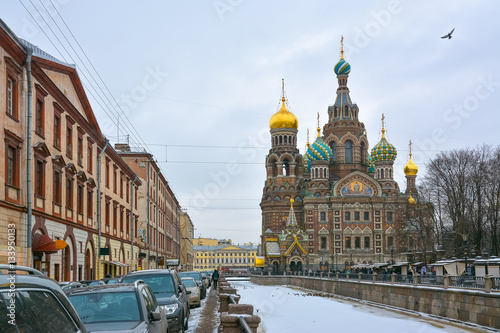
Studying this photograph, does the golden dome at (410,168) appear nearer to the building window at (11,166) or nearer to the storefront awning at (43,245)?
the storefront awning at (43,245)

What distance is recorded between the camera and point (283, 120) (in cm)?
10144

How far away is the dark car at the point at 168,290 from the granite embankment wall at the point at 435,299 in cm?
1165

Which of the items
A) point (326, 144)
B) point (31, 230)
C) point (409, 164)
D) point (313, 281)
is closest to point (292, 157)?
point (326, 144)

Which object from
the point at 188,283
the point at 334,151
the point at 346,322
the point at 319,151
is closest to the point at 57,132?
the point at 188,283

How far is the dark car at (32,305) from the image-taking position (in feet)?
11.9

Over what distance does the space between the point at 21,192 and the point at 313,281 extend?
1574 inches

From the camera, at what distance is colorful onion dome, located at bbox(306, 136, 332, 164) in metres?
96.7

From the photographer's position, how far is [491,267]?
82.8 feet

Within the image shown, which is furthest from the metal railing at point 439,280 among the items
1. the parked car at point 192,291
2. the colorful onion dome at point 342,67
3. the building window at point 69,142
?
the colorful onion dome at point 342,67

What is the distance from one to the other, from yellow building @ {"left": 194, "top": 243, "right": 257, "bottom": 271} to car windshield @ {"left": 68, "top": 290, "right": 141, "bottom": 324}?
601ft

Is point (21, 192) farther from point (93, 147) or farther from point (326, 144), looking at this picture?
point (326, 144)

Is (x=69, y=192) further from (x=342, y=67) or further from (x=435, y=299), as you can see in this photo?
(x=342, y=67)

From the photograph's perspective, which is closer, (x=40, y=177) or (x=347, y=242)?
(x=40, y=177)

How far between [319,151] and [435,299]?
71.8 m
